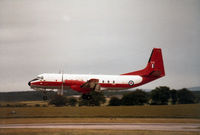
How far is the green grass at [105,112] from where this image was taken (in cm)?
3578

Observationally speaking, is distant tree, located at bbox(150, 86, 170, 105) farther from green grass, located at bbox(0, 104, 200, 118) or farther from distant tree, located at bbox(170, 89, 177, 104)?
green grass, located at bbox(0, 104, 200, 118)

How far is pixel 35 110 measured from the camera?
3894 centimetres

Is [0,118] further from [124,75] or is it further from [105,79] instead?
[124,75]

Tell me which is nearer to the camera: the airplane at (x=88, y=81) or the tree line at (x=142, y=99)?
the airplane at (x=88, y=81)

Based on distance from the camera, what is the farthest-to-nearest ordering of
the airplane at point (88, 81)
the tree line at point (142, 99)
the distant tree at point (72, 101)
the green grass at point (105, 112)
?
the tree line at point (142, 99), the distant tree at point (72, 101), the airplane at point (88, 81), the green grass at point (105, 112)

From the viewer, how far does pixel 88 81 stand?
36250 millimetres

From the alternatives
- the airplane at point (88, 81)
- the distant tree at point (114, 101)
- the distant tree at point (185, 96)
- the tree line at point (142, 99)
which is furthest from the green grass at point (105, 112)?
the distant tree at point (185, 96)

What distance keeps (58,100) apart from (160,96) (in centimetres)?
1731

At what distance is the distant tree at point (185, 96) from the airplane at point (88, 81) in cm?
541

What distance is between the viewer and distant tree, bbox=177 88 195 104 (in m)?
43.5

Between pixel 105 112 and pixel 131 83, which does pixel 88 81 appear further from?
pixel 131 83

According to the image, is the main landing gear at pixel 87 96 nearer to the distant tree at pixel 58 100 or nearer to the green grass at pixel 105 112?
the green grass at pixel 105 112

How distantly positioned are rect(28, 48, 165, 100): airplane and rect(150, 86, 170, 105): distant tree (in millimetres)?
5033

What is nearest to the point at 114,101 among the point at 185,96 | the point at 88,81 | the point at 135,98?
the point at 135,98
